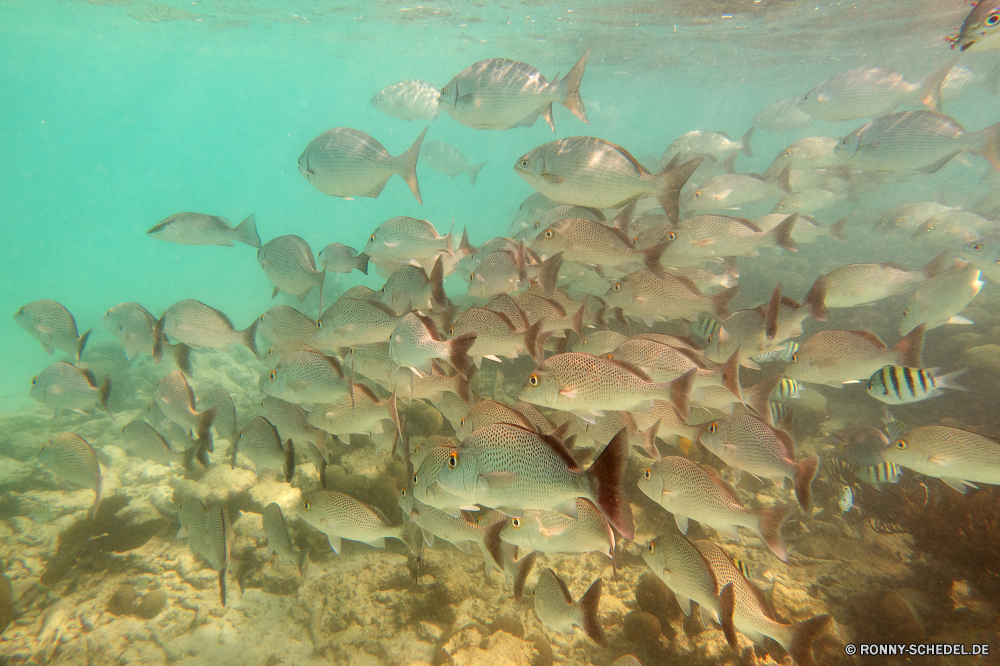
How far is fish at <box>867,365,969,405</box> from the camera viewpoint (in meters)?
3.49

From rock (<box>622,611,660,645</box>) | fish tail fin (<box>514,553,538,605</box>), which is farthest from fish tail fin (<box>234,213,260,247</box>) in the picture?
rock (<box>622,611,660,645</box>)

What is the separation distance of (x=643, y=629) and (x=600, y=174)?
393 centimetres

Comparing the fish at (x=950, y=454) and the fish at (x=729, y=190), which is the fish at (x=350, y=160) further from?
the fish at (x=950, y=454)

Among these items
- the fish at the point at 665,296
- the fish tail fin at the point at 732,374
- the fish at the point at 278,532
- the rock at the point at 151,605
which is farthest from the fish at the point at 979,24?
the rock at the point at 151,605

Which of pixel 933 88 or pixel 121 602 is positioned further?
pixel 933 88

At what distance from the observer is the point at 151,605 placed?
4461 millimetres

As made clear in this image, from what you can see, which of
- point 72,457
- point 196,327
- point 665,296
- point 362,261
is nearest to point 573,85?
point 665,296

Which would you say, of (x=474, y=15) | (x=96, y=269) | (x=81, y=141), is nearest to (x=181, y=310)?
(x=474, y=15)

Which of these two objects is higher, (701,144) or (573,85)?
(701,144)

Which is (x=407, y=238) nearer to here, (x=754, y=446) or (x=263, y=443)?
(x=263, y=443)

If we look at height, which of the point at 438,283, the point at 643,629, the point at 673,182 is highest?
the point at 673,182

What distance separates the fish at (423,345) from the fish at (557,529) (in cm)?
112

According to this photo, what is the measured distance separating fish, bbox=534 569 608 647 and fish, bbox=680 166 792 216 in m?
5.16

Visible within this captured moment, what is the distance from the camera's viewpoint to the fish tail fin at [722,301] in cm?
393
